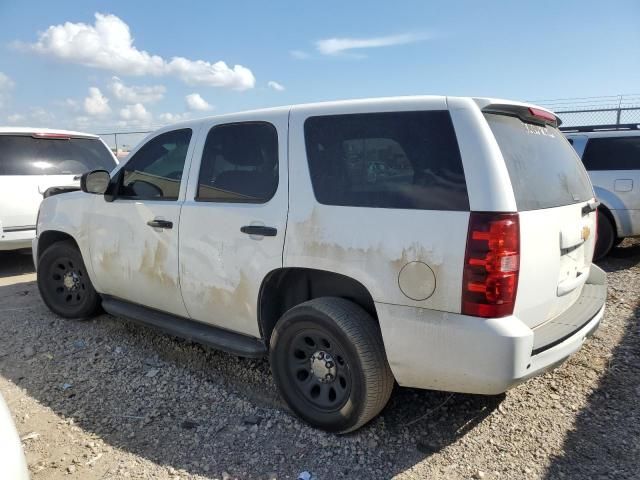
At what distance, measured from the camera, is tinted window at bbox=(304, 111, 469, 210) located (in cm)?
236

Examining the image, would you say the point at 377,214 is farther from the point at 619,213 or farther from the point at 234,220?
the point at 619,213

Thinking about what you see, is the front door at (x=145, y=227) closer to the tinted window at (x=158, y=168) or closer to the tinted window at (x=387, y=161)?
the tinted window at (x=158, y=168)

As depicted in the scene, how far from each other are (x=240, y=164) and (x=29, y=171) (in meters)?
4.35

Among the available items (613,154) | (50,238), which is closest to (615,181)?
(613,154)

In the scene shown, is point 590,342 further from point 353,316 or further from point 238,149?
point 238,149

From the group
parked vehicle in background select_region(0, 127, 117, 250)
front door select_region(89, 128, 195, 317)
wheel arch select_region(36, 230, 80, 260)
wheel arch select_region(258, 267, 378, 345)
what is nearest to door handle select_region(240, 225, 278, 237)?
wheel arch select_region(258, 267, 378, 345)

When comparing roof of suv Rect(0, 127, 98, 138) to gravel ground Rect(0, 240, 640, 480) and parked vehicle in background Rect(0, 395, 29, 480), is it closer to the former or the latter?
gravel ground Rect(0, 240, 640, 480)

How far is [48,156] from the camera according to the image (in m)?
6.35

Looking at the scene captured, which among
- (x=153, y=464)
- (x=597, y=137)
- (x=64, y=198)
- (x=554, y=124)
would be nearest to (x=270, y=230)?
(x=153, y=464)

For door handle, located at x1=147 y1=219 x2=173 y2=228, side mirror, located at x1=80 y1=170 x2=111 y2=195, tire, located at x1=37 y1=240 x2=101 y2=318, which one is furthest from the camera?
tire, located at x1=37 y1=240 x2=101 y2=318

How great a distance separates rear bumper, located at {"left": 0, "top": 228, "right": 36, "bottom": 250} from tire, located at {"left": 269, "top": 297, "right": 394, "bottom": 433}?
15.1ft

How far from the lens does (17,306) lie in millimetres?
5035

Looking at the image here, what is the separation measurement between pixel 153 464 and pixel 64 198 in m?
2.78

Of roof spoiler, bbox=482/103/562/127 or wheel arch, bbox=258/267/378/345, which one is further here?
wheel arch, bbox=258/267/378/345
